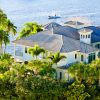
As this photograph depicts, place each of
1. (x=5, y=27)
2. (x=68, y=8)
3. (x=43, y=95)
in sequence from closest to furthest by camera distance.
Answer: (x=43, y=95)
(x=5, y=27)
(x=68, y=8)

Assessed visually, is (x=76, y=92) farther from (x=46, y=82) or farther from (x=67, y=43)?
(x=67, y=43)

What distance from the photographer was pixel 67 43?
2275 inches

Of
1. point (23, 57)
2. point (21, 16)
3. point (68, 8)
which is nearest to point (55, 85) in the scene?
point (23, 57)

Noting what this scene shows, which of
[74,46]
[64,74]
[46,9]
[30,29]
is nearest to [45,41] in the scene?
[74,46]

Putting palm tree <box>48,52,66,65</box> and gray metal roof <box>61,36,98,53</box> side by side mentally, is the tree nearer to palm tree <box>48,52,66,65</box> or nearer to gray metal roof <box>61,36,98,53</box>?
palm tree <box>48,52,66,65</box>

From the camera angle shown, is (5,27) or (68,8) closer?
(5,27)

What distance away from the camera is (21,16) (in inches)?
5886

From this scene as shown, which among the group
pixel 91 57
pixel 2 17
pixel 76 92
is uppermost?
pixel 2 17

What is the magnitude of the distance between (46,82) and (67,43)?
1280 centimetres

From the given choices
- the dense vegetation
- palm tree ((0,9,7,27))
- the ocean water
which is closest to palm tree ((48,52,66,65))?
the dense vegetation

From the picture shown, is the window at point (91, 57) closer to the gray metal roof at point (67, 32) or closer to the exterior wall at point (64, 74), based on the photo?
the exterior wall at point (64, 74)

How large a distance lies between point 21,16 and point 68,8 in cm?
2683

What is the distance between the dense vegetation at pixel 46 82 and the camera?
45.6 m

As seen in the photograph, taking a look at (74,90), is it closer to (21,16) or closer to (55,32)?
(55,32)
